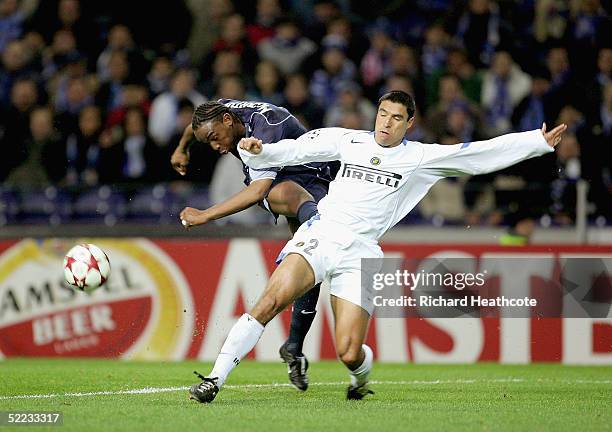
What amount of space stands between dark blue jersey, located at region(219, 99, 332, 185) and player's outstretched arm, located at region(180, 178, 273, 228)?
123mm

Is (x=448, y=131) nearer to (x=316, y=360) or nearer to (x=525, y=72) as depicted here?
(x=525, y=72)

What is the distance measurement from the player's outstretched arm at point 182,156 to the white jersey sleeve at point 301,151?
1.37 m

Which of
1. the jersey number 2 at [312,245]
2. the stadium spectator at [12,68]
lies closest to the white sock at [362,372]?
the jersey number 2 at [312,245]

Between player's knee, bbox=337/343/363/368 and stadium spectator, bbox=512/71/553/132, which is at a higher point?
stadium spectator, bbox=512/71/553/132

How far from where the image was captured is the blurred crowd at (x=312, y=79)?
14.0 meters

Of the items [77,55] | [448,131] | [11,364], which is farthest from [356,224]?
[77,55]

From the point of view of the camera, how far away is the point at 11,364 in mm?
12070

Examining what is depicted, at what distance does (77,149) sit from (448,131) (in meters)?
4.81

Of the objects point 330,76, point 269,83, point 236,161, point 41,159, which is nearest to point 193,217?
point 236,161

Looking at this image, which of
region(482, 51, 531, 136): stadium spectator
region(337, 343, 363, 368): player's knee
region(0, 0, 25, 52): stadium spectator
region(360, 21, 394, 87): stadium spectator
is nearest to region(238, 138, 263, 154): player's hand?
region(337, 343, 363, 368): player's knee

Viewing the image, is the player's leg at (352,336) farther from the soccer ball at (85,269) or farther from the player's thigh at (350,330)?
the soccer ball at (85,269)

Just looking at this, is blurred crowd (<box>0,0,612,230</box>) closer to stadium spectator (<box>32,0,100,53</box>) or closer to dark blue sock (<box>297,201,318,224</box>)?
stadium spectator (<box>32,0,100,53</box>)

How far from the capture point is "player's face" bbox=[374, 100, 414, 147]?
849 centimetres

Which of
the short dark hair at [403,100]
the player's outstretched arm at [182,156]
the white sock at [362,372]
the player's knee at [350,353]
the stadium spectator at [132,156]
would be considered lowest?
the white sock at [362,372]
